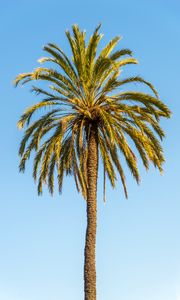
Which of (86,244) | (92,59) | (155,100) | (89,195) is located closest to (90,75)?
(92,59)

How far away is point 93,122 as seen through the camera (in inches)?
1261

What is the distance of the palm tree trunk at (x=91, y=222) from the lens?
2898cm

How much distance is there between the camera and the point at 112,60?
1233 inches

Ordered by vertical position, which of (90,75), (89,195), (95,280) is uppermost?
(90,75)

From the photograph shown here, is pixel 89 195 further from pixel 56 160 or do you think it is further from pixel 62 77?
pixel 62 77

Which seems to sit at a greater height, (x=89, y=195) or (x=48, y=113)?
(x=48, y=113)

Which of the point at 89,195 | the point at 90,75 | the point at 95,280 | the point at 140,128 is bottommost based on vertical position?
the point at 95,280

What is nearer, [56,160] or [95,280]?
[95,280]

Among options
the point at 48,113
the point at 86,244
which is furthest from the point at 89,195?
the point at 48,113

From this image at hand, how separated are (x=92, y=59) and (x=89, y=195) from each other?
6.23 metres

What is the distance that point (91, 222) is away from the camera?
99.9ft

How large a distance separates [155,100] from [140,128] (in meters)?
1.47

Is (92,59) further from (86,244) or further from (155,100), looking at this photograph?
(86,244)

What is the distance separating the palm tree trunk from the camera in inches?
1141
